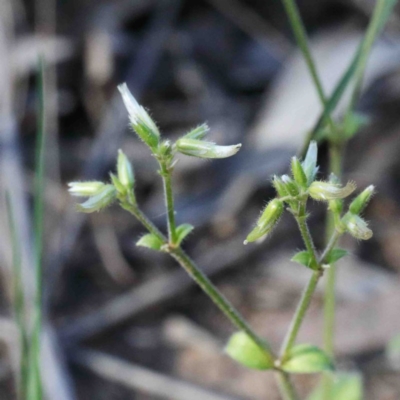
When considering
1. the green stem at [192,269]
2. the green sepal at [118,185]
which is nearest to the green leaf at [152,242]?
the green stem at [192,269]

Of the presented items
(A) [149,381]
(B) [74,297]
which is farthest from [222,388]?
(B) [74,297]

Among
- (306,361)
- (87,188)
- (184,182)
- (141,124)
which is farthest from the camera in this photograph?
(184,182)

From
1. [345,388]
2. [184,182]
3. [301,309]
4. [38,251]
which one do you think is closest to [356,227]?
[301,309]

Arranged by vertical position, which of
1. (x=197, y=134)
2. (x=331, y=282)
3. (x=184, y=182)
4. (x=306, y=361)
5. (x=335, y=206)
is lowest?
(x=306, y=361)

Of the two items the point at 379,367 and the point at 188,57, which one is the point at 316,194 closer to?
the point at 379,367

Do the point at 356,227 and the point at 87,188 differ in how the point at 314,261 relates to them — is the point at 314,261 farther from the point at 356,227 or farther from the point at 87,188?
the point at 87,188

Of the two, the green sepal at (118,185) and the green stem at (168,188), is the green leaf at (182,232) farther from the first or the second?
the green sepal at (118,185)

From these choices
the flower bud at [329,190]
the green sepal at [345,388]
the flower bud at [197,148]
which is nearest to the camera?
the flower bud at [329,190]
